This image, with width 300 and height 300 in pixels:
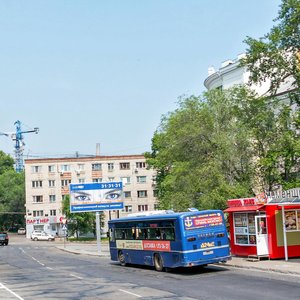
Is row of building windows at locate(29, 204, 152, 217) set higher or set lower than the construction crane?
lower

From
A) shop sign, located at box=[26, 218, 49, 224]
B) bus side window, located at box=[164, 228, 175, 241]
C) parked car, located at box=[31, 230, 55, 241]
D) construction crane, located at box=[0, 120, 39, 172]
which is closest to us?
bus side window, located at box=[164, 228, 175, 241]

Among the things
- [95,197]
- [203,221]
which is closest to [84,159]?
[95,197]

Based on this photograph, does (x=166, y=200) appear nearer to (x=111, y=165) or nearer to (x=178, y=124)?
(x=178, y=124)

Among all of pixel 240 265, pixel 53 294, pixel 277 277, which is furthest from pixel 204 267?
pixel 53 294

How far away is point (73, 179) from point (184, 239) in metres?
76.4

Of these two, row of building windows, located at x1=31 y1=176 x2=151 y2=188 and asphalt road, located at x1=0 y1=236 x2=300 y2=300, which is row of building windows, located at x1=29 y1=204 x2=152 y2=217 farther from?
asphalt road, located at x1=0 y1=236 x2=300 y2=300

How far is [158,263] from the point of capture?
86.0 feet

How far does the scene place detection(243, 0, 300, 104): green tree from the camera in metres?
31.9

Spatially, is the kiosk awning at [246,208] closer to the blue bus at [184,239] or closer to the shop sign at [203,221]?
the blue bus at [184,239]

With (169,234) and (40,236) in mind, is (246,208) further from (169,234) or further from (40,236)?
(40,236)

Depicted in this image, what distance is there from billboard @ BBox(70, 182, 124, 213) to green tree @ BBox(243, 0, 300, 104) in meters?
16.7

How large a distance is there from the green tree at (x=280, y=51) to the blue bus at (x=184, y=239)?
37.0 ft

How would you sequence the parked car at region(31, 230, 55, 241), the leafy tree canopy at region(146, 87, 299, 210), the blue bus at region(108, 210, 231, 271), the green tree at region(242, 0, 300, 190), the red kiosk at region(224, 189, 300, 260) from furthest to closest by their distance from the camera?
1. the parked car at region(31, 230, 55, 241)
2. the leafy tree canopy at region(146, 87, 299, 210)
3. the green tree at region(242, 0, 300, 190)
4. the red kiosk at region(224, 189, 300, 260)
5. the blue bus at region(108, 210, 231, 271)

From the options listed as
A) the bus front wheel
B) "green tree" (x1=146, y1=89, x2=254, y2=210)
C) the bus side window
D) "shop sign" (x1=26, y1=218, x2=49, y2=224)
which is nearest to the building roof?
"shop sign" (x1=26, y1=218, x2=49, y2=224)
